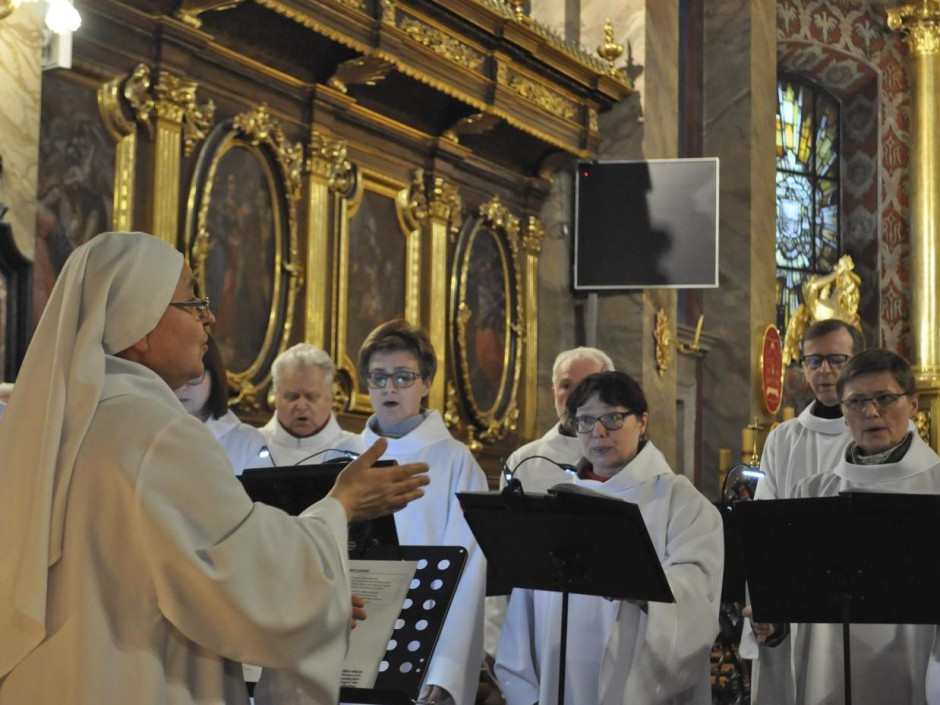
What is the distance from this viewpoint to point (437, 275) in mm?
10008

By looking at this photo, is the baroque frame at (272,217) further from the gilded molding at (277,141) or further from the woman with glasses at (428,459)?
the woman with glasses at (428,459)

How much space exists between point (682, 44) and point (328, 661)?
12.2 metres

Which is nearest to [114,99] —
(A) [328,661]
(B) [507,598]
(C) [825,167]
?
(B) [507,598]

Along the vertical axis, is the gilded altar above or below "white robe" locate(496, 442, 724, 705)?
above

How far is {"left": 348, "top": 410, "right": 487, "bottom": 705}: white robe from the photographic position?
5047mm

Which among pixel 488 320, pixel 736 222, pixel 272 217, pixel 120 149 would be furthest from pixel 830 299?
pixel 120 149

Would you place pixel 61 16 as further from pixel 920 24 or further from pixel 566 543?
pixel 920 24

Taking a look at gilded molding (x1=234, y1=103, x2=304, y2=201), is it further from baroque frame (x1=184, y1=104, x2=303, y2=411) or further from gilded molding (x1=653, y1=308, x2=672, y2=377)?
gilded molding (x1=653, y1=308, x2=672, y2=377)

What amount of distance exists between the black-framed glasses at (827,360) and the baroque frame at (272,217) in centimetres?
335

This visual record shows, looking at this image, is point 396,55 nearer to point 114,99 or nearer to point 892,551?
point 114,99

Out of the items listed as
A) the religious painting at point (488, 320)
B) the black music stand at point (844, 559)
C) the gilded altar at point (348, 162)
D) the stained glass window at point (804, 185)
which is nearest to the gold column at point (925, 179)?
the stained glass window at point (804, 185)

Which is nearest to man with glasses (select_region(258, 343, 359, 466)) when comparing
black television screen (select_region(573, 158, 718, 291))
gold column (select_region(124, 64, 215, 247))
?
gold column (select_region(124, 64, 215, 247))

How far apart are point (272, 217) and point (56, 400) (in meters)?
5.80

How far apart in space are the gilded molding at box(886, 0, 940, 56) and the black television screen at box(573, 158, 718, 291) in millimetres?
7763
